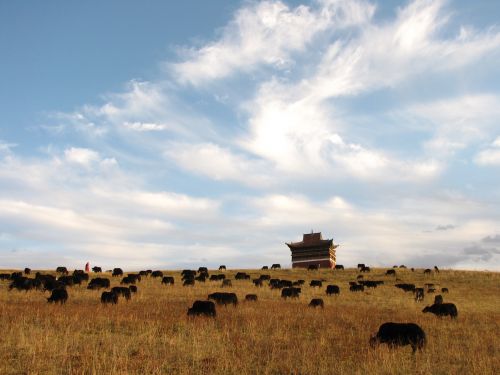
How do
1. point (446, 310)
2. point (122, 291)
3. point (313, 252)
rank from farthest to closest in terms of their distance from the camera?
point (313, 252) → point (122, 291) → point (446, 310)

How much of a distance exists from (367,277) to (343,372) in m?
37.6

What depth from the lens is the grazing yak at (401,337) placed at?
1195cm

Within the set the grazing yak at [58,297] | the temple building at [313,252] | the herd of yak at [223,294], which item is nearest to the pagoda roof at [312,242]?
the temple building at [313,252]

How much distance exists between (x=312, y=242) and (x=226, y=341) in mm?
57078

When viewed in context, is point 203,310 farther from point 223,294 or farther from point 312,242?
point 312,242

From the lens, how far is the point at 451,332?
15352 mm

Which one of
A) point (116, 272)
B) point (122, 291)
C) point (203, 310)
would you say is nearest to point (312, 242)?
point (116, 272)

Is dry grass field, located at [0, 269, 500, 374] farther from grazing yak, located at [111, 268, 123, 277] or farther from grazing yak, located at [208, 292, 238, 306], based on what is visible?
grazing yak, located at [111, 268, 123, 277]

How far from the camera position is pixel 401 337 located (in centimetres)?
1204

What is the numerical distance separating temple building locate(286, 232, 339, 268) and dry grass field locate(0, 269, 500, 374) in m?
45.6

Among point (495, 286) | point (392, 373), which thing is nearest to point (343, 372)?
point (392, 373)

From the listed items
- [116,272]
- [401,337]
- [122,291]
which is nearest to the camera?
[401,337]

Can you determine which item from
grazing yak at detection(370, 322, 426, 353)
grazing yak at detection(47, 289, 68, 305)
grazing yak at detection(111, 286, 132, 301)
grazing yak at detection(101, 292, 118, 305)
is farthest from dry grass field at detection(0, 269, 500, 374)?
grazing yak at detection(47, 289, 68, 305)

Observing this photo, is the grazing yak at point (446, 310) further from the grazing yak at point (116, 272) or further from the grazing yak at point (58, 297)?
the grazing yak at point (116, 272)
